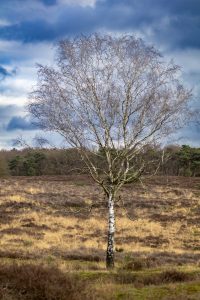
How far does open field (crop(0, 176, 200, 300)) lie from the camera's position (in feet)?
37.3

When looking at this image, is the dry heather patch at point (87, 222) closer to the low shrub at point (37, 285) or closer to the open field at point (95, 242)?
the open field at point (95, 242)

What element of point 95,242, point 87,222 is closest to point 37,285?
point 95,242

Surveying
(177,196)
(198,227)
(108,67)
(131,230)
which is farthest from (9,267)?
(177,196)

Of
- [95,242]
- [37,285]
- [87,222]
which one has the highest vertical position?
[37,285]

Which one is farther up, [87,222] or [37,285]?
[37,285]

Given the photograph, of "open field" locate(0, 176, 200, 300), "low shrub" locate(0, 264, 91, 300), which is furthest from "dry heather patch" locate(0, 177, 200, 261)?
"low shrub" locate(0, 264, 91, 300)

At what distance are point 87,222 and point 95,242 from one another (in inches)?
388

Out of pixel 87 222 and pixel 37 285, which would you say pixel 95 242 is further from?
pixel 37 285

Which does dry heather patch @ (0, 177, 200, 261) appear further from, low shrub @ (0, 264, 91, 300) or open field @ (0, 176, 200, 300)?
low shrub @ (0, 264, 91, 300)

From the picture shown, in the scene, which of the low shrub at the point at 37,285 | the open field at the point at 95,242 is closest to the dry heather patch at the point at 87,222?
the open field at the point at 95,242

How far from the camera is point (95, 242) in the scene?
96.2 ft

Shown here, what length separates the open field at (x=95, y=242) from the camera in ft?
37.3

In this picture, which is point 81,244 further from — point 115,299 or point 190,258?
point 115,299

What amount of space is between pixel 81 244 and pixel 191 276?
14.0 metres
